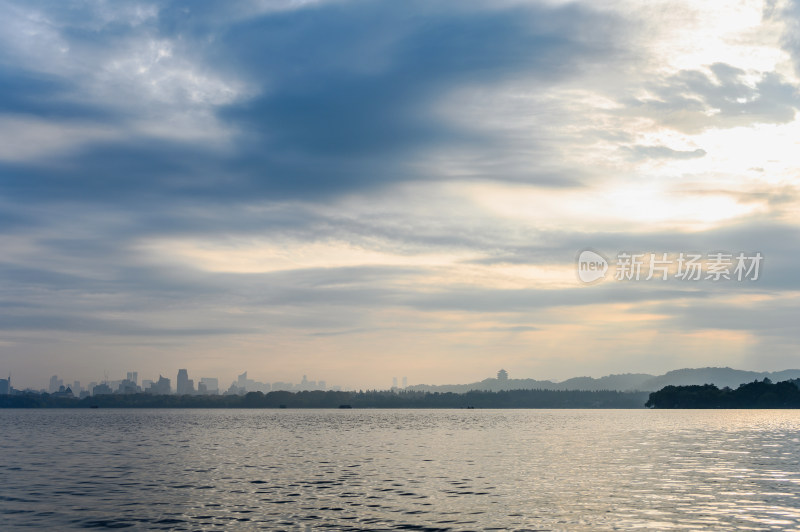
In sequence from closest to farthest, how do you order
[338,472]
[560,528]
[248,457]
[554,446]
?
[560,528] < [338,472] < [248,457] < [554,446]

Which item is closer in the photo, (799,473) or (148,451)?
(799,473)

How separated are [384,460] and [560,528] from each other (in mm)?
52095

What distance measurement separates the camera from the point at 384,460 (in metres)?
94.9

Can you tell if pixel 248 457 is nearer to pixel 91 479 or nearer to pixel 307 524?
pixel 91 479

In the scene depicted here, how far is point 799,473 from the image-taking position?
3019 inches

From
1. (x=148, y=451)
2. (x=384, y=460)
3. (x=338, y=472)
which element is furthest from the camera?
(x=148, y=451)

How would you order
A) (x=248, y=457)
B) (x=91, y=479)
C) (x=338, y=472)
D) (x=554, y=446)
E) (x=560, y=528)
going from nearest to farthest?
(x=560, y=528), (x=91, y=479), (x=338, y=472), (x=248, y=457), (x=554, y=446)

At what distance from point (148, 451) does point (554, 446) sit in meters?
72.6

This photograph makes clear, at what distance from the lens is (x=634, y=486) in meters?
65.9

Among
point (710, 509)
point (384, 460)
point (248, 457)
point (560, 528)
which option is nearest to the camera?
point (560, 528)

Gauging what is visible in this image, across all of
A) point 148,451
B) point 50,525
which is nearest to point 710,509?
point 50,525

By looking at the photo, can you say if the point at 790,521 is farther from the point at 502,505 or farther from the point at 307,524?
the point at 307,524

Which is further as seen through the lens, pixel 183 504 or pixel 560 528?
pixel 183 504

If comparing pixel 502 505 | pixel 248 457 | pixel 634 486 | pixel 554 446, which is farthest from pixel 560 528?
pixel 554 446
